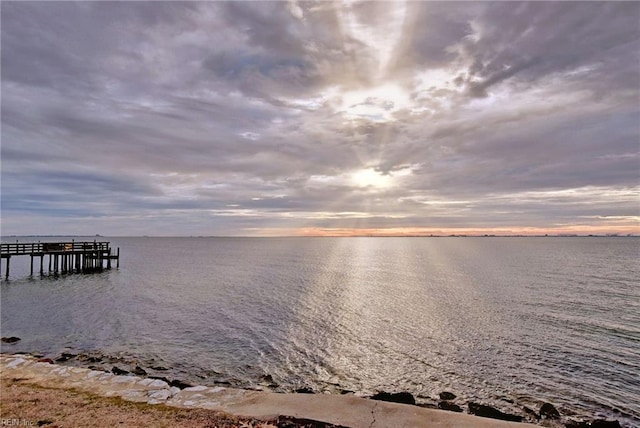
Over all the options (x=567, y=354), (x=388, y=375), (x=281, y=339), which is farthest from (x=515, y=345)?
(x=281, y=339)

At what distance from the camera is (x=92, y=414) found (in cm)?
1308

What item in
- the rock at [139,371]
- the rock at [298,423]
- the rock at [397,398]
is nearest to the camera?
the rock at [298,423]

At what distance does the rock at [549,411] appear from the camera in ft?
52.3

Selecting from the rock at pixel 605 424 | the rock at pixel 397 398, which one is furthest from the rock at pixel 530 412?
the rock at pixel 397 398

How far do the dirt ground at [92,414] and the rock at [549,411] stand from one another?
1174cm

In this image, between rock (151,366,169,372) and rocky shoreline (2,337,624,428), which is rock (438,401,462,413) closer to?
rocky shoreline (2,337,624,428)

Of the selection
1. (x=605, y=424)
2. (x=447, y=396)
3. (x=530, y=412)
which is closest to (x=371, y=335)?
(x=447, y=396)

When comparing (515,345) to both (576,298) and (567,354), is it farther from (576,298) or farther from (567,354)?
(576,298)

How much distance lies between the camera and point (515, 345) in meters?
25.8

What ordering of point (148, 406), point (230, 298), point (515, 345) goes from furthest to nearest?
point (230, 298) → point (515, 345) → point (148, 406)

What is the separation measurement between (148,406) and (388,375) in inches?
485

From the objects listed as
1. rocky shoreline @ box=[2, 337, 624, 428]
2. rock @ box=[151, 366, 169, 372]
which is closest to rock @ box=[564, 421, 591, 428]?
rocky shoreline @ box=[2, 337, 624, 428]

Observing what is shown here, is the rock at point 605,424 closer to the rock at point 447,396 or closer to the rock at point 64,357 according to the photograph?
the rock at point 447,396

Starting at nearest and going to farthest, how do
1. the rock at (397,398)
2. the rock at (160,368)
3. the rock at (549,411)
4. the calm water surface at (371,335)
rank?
the rock at (549,411), the rock at (397,398), the calm water surface at (371,335), the rock at (160,368)
